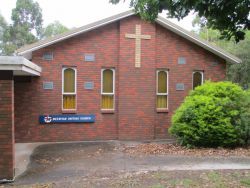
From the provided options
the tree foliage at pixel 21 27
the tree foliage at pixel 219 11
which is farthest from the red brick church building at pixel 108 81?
the tree foliage at pixel 21 27

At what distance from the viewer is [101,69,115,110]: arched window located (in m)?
15.0

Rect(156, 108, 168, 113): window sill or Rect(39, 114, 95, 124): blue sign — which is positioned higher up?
Rect(156, 108, 168, 113): window sill

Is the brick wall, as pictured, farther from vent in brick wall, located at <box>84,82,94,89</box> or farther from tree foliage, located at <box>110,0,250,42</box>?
tree foliage, located at <box>110,0,250,42</box>

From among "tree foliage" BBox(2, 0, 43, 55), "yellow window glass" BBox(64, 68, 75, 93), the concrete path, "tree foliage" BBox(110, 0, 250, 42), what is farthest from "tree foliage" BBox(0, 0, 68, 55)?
"tree foliage" BBox(110, 0, 250, 42)

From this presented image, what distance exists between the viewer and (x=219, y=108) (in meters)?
12.4

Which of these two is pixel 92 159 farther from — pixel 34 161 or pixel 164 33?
pixel 164 33

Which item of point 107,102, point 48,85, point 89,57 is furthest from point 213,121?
point 48,85

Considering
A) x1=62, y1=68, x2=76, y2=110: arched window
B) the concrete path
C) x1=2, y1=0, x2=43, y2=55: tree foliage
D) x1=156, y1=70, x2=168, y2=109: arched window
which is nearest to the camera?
the concrete path

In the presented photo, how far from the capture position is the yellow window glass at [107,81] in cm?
1498

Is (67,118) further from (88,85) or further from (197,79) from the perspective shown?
(197,79)

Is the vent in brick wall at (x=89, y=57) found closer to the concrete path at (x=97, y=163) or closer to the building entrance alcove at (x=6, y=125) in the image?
the concrete path at (x=97, y=163)

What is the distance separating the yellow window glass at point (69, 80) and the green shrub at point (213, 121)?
4.55 m

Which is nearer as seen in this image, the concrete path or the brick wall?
the concrete path

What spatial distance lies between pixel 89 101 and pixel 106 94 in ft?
2.66
